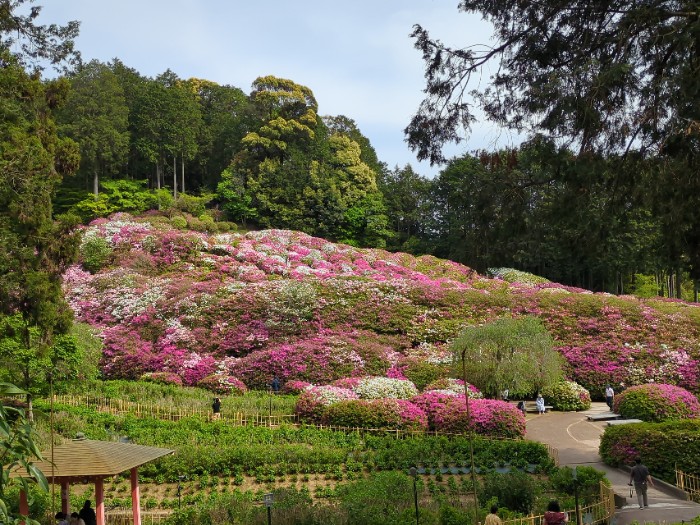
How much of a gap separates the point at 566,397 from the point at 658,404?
3999mm

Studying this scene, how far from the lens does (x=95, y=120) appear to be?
4962cm

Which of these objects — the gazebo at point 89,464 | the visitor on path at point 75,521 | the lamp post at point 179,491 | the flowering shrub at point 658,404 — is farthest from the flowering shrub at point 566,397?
the visitor on path at point 75,521

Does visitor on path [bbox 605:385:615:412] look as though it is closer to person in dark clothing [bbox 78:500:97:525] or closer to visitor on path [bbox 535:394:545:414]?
visitor on path [bbox 535:394:545:414]

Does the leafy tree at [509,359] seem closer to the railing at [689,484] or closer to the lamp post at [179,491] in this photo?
the railing at [689,484]

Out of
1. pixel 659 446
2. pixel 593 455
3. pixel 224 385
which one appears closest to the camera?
pixel 659 446

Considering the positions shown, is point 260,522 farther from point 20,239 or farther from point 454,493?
point 20,239

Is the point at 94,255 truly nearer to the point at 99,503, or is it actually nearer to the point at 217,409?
the point at 217,409

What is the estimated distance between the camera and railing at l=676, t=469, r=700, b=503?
14.7 meters

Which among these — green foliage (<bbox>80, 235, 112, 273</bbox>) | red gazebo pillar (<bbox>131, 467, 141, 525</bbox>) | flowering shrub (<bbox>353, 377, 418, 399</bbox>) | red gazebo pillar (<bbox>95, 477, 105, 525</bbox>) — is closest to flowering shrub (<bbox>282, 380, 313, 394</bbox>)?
flowering shrub (<bbox>353, 377, 418, 399</bbox>)

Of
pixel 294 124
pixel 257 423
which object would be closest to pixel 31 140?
pixel 257 423

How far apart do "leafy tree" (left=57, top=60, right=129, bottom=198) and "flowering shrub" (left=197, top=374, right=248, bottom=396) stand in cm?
2972

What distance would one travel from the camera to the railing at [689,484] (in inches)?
577

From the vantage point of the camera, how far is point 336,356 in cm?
2641

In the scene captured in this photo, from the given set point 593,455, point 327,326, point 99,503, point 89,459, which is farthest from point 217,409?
point 593,455
